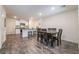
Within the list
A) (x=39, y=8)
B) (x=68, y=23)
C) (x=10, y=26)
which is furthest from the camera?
(x=10, y=26)

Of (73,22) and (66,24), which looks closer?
(73,22)

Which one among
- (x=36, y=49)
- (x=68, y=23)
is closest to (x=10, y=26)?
(x=68, y=23)

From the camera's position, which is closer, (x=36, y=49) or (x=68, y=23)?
(x=36, y=49)

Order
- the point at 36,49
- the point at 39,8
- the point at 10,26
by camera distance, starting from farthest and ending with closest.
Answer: the point at 10,26 → the point at 39,8 → the point at 36,49

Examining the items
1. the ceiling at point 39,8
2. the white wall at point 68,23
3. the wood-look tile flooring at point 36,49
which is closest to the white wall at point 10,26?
the ceiling at point 39,8

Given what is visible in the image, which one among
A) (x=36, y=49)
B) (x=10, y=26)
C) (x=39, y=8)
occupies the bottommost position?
(x=36, y=49)

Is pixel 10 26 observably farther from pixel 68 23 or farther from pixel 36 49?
pixel 36 49

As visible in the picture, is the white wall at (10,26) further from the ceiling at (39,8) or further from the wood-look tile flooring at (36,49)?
the wood-look tile flooring at (36,49)

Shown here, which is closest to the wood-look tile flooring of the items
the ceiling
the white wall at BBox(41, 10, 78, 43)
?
the white wall at BBox(41, 10, 78, 43)

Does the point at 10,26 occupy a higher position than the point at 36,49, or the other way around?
the point at 10,26
